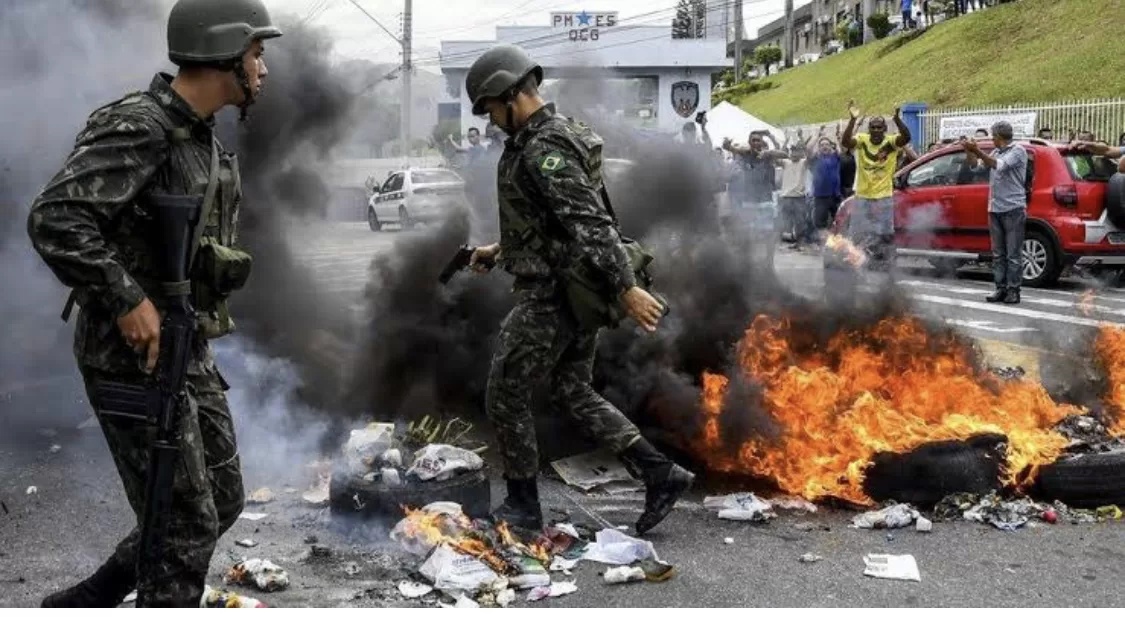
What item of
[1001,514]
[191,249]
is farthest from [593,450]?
[191,249]

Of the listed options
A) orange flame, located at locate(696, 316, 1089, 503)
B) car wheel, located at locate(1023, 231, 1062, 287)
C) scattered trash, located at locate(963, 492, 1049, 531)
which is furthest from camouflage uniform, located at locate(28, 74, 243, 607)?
car wheel, located at locate(1023, 231, 1062, 287)

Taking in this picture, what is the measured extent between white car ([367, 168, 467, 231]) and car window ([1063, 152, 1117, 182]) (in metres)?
6.95

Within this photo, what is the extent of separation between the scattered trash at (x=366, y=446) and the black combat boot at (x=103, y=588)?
1361mm

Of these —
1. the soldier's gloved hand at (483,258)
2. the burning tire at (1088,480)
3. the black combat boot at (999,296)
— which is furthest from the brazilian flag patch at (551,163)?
the black combat boot at (999,296)

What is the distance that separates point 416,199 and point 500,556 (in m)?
5.90

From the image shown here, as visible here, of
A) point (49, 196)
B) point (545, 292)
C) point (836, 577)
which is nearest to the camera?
point (49, 196)

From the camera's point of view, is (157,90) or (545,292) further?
(545,292)

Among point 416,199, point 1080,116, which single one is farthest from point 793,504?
point 1080,116

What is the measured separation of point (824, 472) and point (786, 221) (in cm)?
1043

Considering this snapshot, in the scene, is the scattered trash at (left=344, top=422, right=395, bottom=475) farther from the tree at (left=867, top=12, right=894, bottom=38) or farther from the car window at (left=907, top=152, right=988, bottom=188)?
the tree at (left=867, top=12, right=894, bottom=38)

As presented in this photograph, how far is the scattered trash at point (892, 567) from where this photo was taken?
3.87 meters

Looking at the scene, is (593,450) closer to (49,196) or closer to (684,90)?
(49,196)

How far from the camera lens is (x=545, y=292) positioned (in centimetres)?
419

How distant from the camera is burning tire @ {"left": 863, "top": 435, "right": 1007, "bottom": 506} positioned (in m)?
4.68
